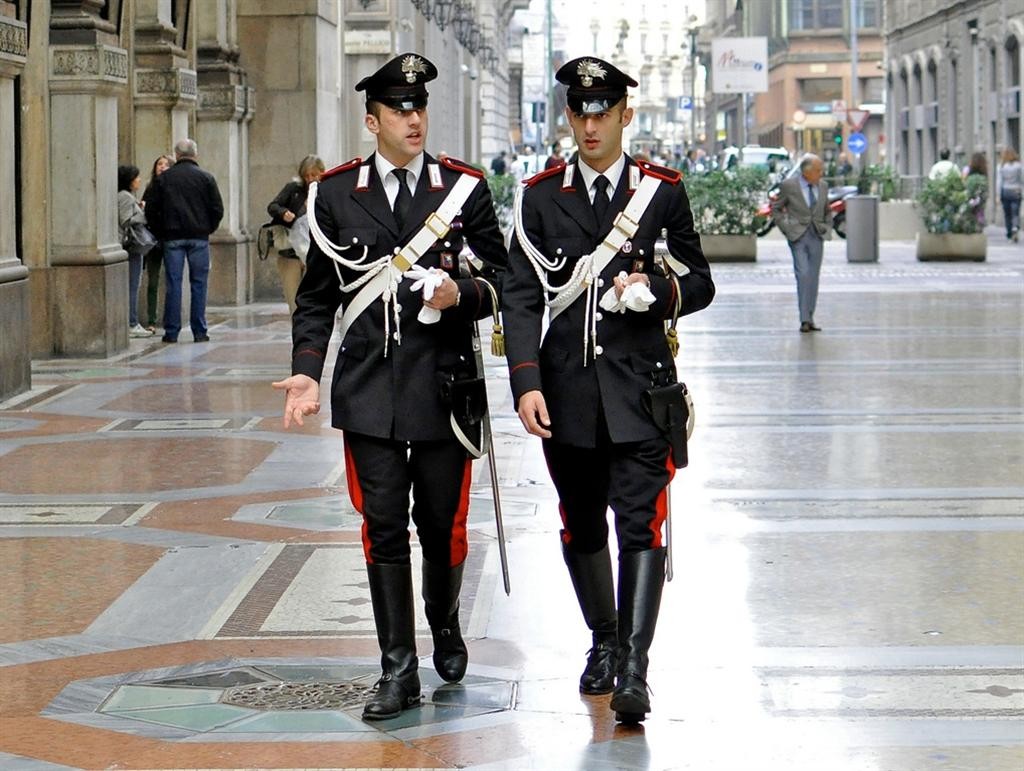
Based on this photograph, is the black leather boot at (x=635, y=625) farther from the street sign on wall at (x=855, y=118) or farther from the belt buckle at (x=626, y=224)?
the street sign on wall at (x=855, y=118)

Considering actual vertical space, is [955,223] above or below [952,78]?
below

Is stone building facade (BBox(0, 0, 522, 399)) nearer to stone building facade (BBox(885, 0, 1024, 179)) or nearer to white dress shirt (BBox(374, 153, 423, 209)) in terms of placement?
white dress shirt (BBox(374, 153, 423, 209))

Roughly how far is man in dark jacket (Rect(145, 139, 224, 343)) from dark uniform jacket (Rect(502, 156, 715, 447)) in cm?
1373

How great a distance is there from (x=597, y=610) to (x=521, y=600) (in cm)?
144

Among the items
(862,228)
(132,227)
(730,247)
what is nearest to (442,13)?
(730,247)

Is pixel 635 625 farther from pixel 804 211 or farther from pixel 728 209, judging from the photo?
pixel 728 209

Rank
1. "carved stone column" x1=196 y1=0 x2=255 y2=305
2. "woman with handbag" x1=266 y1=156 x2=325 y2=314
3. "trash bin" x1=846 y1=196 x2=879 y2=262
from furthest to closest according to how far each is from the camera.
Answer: "trash bin" x1=846 y1=196 x2=879 y2=262 < "carved stone column" x1=196 y1=0 x2=255 y2=305 < "woman with handbag" x1=266 y1=156 x2=325 y2=314

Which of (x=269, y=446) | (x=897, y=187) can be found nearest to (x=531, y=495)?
(x=269, y=446)

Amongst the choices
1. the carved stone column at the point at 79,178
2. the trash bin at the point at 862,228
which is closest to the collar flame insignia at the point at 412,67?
the carved stone column at the point at 79,178

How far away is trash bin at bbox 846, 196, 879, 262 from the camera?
33.4 m

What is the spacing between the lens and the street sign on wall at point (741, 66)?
2473 inches

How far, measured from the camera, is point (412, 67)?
615 centimetres

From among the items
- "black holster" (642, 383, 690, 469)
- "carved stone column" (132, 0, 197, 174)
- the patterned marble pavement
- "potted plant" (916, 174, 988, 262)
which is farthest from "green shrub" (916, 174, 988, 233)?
"black holster" (642, 383, 690, 469)

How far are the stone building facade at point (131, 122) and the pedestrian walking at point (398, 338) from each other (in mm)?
8959
